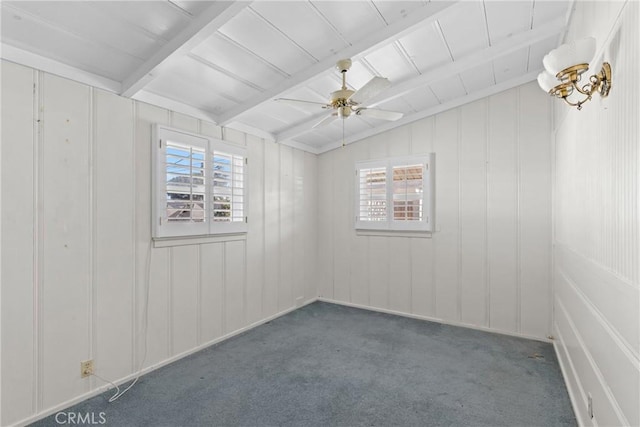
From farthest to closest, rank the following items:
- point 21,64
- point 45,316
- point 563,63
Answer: point 45,316, point 21,64, point 563,63

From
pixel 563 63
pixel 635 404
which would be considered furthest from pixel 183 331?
pixel 563 63

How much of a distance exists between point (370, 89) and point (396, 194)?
2352mm

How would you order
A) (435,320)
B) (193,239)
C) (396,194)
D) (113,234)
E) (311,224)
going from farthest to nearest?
(311,224)
(396,194)
(435,320)
(193,239)
(113,234)

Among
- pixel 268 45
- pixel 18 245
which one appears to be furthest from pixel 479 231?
pixel 18 245

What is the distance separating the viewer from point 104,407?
2.22m

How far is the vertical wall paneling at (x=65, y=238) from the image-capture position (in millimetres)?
2139

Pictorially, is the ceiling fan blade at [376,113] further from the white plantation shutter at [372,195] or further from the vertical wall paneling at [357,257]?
the vertical wall paneling at [357,257]

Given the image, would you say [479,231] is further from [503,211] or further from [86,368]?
[86,368]

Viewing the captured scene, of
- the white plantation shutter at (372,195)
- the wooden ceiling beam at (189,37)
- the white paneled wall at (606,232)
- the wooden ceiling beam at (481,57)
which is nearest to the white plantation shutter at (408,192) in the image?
the white plantation shutter at (372,195)

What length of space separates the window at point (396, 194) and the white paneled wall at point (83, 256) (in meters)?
2.03

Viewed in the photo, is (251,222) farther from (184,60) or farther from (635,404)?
(635,404)

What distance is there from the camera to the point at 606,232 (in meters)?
1.50

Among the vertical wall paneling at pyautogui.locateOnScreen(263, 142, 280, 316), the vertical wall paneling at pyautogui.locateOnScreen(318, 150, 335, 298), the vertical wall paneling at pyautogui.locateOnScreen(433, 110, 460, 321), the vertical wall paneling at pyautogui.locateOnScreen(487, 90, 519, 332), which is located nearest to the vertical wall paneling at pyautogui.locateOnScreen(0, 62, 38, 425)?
the vertical wall paneling at pyautogui.locateOnScreen(263, 142, 280, 316)

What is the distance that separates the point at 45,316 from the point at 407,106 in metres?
3.90
